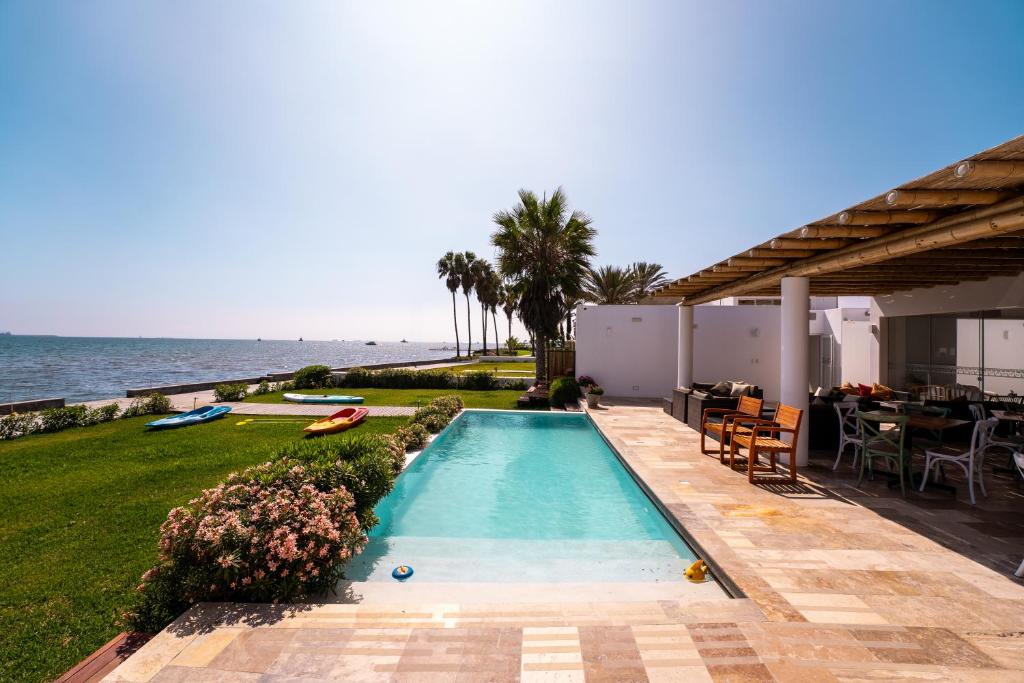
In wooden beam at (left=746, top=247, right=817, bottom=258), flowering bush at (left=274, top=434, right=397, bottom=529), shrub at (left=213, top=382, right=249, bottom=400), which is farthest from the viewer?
shrub at (left=213, top=382, right=249, bottom=400)

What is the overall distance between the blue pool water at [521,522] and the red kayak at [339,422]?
7.63 ft

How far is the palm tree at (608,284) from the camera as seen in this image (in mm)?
28016

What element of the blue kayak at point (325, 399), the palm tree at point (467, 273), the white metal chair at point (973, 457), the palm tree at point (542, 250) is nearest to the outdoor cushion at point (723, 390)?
the white metal chair at point (973, 457)

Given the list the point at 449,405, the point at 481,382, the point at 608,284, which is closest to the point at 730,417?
the point at 449,405

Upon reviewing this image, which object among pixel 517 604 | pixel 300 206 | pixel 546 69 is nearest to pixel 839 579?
pixel 517 604

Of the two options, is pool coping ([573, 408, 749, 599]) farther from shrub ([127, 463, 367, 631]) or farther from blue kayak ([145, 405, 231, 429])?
blue kayak ([145, 405, 231, 429])

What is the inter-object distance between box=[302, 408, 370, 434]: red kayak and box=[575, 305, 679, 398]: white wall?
7.54m

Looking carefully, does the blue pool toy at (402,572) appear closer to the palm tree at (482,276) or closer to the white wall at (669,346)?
the white wall at (669,346)

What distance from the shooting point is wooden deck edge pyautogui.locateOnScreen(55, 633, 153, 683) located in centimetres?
232

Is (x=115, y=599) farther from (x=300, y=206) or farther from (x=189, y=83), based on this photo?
(x=300, y=206)

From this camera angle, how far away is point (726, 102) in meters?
10.4

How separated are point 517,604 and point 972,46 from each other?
44.8ft

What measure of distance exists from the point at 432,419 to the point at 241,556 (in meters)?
6.85

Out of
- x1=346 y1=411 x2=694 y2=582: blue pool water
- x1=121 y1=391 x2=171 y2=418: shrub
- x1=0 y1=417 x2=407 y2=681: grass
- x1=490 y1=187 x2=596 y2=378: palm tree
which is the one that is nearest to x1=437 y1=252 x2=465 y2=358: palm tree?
x1=490 y1=187 x2=596 y2=378: palm tree
